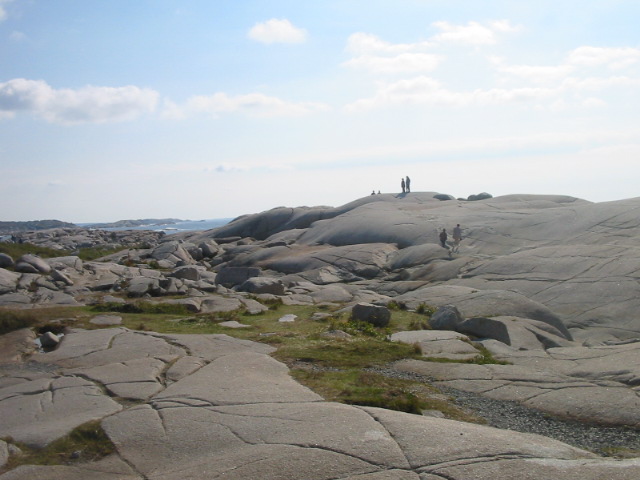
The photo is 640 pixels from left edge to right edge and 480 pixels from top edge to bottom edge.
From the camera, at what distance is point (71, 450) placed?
784cm

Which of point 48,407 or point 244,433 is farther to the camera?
point 48,407

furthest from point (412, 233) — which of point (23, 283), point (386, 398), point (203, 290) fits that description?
point (386, 398)

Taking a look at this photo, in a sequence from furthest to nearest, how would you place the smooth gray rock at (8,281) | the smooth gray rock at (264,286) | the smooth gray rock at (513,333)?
the smooth gray rock at (264,286) < the smooth gray rock at (8,281) < the smooth gray rock at (513,333)

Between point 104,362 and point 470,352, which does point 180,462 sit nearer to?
point 104,362

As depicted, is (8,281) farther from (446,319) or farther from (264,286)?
(446,319)

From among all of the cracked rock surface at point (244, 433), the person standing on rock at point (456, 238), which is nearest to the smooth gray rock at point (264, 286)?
the person standing on rock at point (456, 238)

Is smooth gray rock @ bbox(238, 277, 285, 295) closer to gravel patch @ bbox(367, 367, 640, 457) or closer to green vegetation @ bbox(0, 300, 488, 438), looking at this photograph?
green vegetation @ bbox(0, 300, 488, 438)

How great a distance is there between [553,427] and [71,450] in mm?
6922

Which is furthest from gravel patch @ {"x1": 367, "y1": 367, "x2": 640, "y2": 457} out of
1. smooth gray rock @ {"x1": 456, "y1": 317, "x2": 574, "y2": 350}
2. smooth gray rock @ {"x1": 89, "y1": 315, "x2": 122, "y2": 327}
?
smooth gray rock @ {"x1": 89, "y1": 315, "x2": 122, "y2": 327}

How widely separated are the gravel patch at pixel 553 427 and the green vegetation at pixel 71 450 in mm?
5588

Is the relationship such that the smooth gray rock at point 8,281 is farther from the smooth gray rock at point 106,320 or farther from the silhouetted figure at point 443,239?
the silhouetted figure at point 443,239

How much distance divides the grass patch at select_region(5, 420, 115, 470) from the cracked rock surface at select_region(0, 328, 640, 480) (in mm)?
150

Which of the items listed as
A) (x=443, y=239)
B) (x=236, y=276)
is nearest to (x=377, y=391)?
(x=236, y=276)

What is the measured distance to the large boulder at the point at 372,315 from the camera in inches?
711
